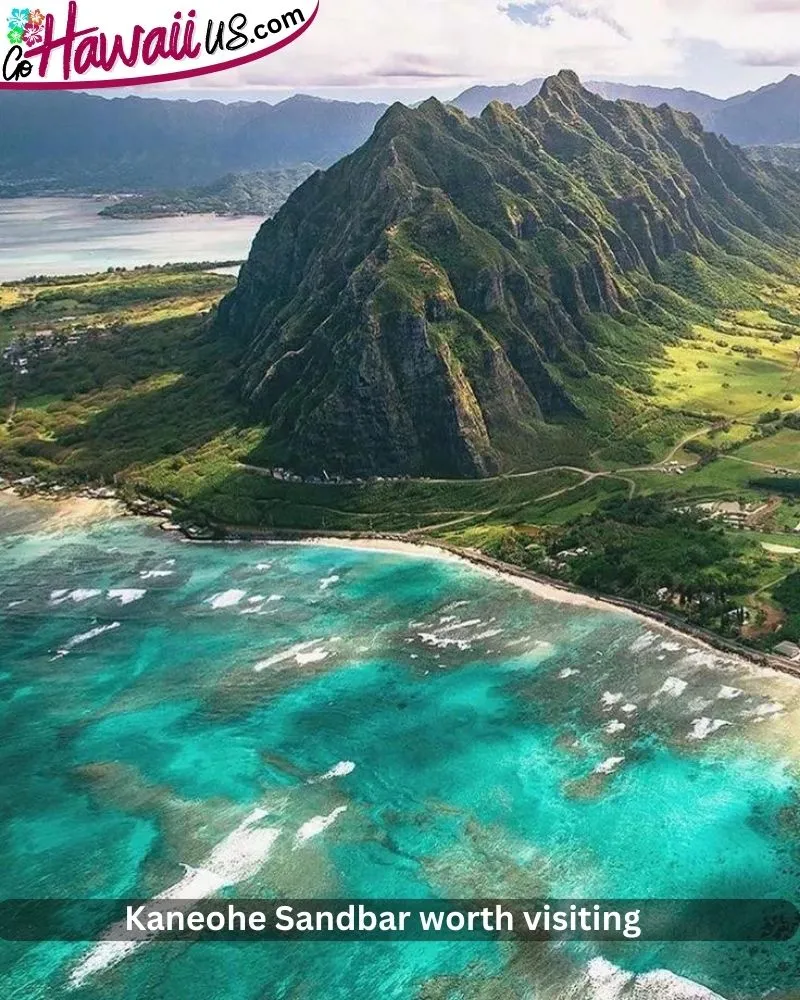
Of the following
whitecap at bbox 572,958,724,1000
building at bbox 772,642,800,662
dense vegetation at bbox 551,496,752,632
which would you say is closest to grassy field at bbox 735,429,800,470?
dense vegetation at bbox 551,496,752,632

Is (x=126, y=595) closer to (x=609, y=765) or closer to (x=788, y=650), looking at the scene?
(x=609, y=765)

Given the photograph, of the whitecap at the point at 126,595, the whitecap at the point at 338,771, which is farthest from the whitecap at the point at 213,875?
the whitecap at the point at 126,595

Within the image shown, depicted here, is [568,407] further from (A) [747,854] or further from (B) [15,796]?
(B) [15,796]

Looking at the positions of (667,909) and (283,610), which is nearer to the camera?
(667,909)

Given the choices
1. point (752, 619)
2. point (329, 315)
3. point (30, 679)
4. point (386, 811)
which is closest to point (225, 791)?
point (386, 811)

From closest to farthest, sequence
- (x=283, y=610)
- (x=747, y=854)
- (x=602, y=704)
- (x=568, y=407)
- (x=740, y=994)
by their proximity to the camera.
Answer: (x=740, y=994) < (x=747, y=854) < (x=602, y=704) < (x=283, y=610) < (x=568, y=407)

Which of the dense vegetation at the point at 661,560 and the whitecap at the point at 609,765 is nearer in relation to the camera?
the whitecap at the point at 609,765

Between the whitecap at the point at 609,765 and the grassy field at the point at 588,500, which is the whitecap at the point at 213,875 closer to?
the whitecap at the point at 609,765

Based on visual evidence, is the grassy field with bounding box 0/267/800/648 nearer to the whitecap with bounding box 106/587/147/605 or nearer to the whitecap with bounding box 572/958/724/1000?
the whitecap with bounding box 106/587/147/605
